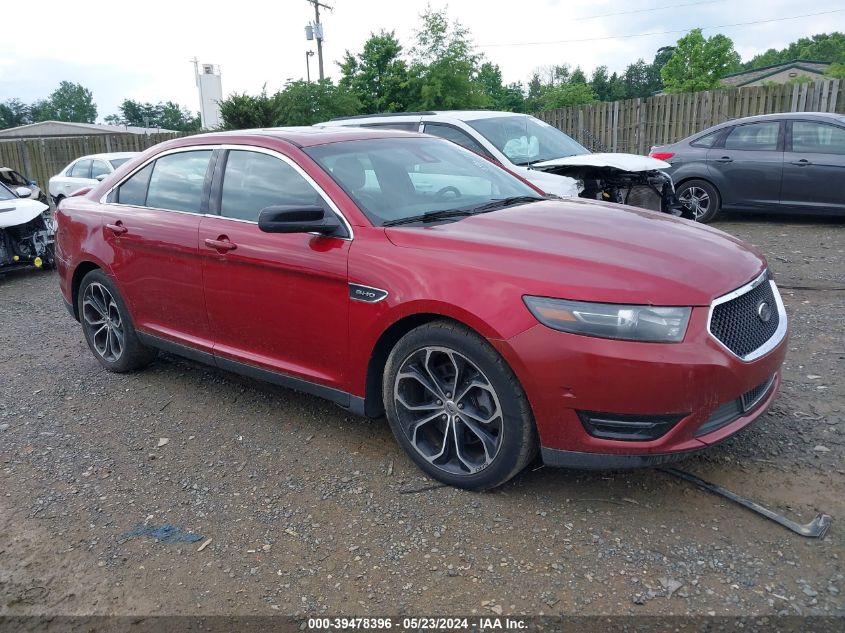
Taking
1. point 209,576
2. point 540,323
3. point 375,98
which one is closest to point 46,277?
point 209,576

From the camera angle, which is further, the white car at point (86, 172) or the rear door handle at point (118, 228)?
the white car at point (86, 172)

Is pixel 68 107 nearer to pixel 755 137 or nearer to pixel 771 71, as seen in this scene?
pixel 771 71

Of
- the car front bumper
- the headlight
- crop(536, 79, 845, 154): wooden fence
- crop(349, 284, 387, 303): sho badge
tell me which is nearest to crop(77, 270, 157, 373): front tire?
crop(349, 284, 387, 303): sho badge

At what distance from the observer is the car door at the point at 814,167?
31.5ft

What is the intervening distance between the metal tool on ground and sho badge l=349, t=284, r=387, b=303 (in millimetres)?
1679

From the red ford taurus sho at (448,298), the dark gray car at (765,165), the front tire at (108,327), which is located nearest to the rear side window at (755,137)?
the dark gray car at (765,165)

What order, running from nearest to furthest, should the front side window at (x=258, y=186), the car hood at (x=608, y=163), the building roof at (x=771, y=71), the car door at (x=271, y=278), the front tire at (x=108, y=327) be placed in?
the car door at (x=271, y=278)
the front side window at (x=258, y=186)
the front tire at (x=108, y=327)
the car hood at (x=608, y=163)
the building roof at (x=771, y=71)

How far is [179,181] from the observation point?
4809 mm

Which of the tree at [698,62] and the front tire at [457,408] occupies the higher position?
the tree at [698,62]

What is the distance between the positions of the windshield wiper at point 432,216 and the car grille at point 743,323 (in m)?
1.44

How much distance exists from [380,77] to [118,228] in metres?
22.5

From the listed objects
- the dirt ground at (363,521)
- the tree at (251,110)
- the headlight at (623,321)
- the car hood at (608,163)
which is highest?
the tree at (251,110)

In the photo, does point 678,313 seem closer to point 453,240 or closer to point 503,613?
point 453,240

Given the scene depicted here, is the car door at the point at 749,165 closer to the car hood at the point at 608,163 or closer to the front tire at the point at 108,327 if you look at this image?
the car hood at the point at 608,163
